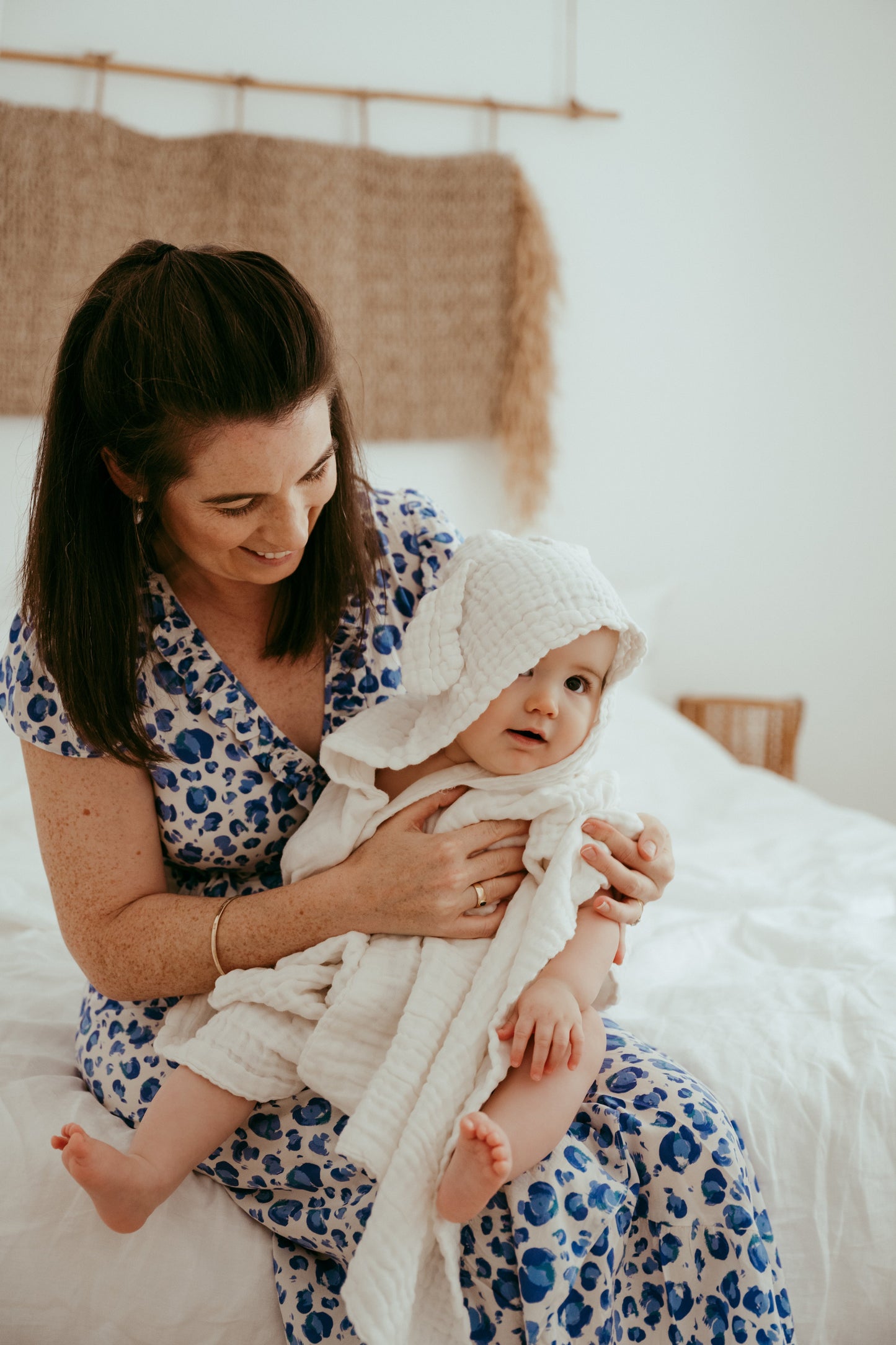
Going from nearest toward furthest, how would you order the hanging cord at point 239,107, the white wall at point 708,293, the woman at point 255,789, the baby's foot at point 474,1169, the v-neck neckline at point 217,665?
the baby's foot at point 474,1169 < the woman at point 255,789 < the v-neck neckline at point 217,665 < the hanging cord at point 239,107 < the white wall at point 708,293

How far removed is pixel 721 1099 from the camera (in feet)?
3.57

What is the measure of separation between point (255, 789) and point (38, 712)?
0.24 metres

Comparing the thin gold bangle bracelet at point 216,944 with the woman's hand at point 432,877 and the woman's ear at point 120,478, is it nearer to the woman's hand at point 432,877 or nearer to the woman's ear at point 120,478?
the woman's hand at point 432,877

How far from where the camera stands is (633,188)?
107 inches

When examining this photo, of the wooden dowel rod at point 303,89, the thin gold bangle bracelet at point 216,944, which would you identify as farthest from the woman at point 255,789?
the wooden dowel rod at point 303,89

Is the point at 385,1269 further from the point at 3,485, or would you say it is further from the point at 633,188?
the point at 633,188

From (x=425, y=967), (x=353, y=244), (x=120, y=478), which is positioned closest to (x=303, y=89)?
(x=353, y=244)

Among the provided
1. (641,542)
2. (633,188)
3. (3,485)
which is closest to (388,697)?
(3,485)

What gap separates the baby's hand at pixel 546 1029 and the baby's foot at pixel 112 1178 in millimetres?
338

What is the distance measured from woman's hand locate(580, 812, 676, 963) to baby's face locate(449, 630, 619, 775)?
0.09m

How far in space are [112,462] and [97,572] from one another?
114 mm

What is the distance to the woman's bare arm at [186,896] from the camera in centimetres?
102

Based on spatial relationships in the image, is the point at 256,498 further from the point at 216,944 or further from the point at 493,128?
the point at 493,128

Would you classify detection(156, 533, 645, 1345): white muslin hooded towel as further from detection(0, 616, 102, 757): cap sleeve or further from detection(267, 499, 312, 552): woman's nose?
detection(0, 616, 102, 757): cap sleeve
